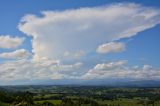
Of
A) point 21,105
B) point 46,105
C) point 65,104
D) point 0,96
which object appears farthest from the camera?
point 65,104

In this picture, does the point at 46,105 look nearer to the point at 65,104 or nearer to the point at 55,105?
the point at 55,105

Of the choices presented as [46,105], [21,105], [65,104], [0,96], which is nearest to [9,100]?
[0,96]

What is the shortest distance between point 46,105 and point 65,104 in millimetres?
21914

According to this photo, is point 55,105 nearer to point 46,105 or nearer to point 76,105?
point 46,105

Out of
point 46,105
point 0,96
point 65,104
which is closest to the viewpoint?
point 0,96

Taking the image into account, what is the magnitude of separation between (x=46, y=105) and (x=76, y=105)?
1160 inches

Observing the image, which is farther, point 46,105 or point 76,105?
point 76,105

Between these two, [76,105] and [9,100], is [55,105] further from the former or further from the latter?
[9,100]

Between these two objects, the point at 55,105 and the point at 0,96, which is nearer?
the point at 0,96

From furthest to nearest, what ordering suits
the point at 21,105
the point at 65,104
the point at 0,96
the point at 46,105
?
the point at 65,104
the point at 46,105
the point at 0,96
the point at 21,105

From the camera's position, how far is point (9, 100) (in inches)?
4774

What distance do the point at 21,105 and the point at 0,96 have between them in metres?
23.7

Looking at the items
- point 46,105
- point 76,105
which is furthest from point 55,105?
point 76,105

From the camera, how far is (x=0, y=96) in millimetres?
120812
